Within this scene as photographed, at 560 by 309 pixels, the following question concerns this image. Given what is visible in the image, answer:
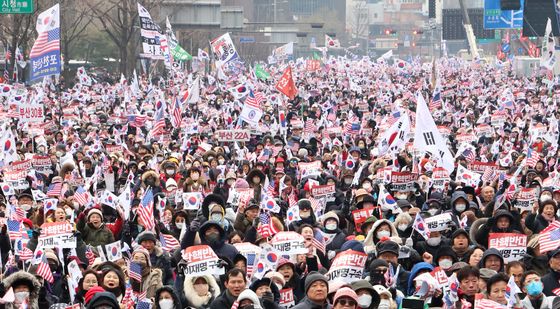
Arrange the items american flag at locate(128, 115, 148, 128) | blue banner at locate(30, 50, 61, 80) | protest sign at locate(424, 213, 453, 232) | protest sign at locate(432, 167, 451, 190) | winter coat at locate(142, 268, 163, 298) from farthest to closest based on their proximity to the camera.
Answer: american flag at locate(128, 115, 148, 128) → blue banner at locate(30, 50, 61, 80) → protest sign at locate(432, 167, 451, 190) → protest sign at locate(424, 213, 453, 232) → winter coat at locate(142, 268, 163, 298)

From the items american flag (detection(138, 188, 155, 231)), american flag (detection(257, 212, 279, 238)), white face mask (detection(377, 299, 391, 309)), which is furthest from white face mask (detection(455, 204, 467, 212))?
white face mask (detection(377, 299, 391, 309))

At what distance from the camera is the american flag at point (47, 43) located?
29.2m

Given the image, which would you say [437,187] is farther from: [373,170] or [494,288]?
[494,288]

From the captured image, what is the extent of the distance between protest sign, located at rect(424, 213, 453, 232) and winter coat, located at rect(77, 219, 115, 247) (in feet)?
9.94

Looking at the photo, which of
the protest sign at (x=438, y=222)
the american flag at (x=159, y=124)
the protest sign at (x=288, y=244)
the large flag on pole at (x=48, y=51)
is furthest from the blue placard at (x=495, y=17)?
the protest sign at (x=288, y=244)

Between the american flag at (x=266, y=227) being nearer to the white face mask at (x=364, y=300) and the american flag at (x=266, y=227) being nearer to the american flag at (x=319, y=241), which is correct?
the american flag at (x=319, y=241)

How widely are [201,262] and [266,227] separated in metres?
2.98

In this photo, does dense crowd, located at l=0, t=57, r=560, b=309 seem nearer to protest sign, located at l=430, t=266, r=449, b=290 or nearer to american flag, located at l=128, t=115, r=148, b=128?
protest sign, located at l=430, t=266, r=449, b=290

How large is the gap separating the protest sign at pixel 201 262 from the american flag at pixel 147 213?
134 inches

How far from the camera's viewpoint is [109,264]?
1162 centimetres

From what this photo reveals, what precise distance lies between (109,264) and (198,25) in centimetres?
5082

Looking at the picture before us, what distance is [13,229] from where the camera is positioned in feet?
44.5

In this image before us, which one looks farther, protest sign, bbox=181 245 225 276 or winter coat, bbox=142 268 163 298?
winter coat, bbox=142 268 163 298

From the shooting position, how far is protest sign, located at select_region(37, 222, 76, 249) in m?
13.1
